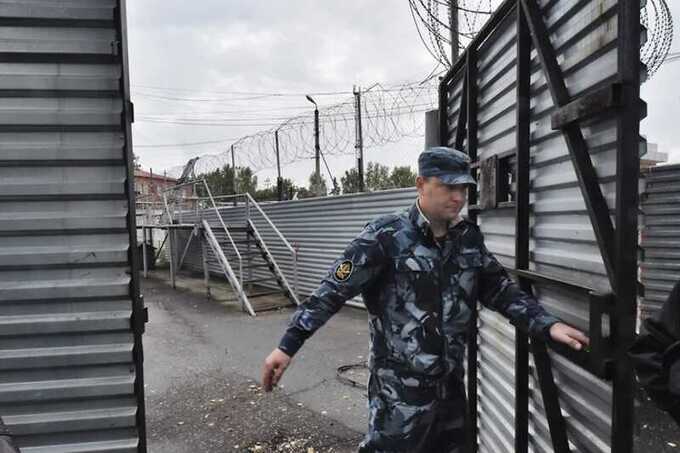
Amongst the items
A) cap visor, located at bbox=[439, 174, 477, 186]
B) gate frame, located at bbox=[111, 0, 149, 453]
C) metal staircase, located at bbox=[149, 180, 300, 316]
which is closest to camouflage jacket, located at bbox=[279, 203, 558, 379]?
cap visor, located at bbox=[439, 174, 477, 186]

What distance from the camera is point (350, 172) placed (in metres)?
26.0

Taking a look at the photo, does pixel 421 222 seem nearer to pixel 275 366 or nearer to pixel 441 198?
pixel 441 198

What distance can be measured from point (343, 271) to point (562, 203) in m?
0.88

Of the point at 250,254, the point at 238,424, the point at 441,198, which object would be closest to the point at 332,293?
the point at 441,198

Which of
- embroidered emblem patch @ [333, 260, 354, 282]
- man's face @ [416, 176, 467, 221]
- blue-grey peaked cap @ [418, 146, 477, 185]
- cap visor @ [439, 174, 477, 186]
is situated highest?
blue-grey peaked cap @ [418, 146, 477, 185]

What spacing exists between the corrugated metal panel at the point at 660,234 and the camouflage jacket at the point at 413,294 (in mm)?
3070

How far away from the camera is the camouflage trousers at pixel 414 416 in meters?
1.90

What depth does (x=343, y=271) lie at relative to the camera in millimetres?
1935

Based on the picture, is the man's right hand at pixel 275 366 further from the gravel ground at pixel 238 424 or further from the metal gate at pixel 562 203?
the gravel ground at pixel 238 424

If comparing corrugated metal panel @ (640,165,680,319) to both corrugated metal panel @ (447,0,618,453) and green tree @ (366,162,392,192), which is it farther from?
green tree @ (366,162,392,192)

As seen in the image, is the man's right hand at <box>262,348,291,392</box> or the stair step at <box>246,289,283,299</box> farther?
the stair step at <box>246,289,283,299</box>

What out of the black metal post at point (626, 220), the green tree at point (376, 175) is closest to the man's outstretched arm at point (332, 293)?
the black metal post at point (626, 220)

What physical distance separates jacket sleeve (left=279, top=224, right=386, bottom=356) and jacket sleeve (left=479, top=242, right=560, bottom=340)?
1.57ft

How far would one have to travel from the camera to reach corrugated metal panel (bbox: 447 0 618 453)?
4.77 feet
